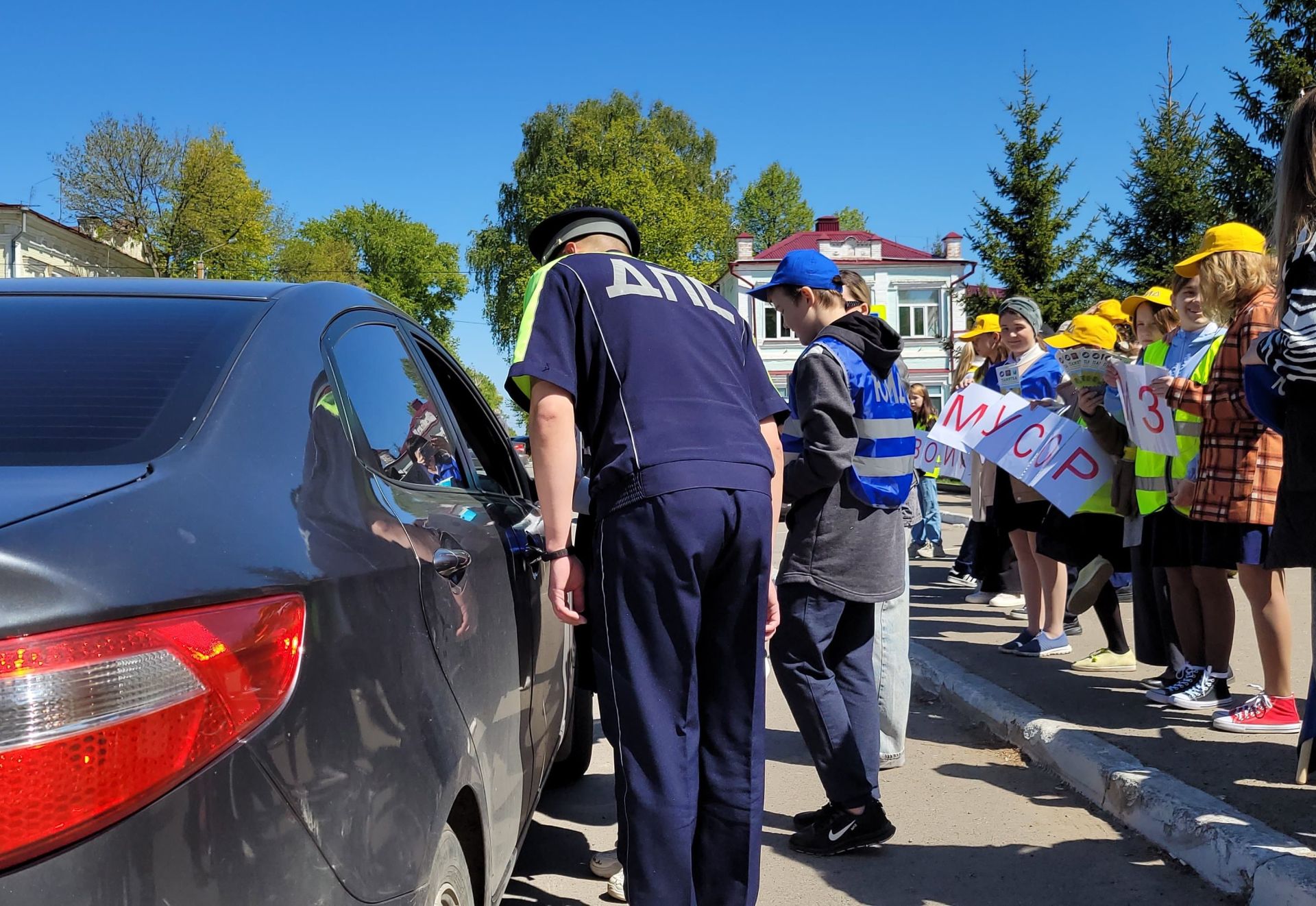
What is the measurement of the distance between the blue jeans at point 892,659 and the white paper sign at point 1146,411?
1404 mm

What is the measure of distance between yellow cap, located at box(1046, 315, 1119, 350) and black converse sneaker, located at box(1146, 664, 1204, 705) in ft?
5.62

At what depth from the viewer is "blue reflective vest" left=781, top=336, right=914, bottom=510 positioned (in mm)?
3816

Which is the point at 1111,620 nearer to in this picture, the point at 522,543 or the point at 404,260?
the point at 522,543

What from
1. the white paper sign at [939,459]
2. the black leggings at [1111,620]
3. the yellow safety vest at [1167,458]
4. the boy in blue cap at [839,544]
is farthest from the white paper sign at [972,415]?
the boy in blue cap at [839,544]

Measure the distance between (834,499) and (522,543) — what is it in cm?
135

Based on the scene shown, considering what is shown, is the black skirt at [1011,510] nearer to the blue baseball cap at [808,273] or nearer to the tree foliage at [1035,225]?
the blue baseball cap at [808,273]

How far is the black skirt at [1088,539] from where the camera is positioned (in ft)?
19.5

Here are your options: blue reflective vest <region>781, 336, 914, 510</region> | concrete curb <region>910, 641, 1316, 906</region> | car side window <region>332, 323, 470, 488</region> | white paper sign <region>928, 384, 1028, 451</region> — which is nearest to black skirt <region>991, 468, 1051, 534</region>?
white paper sign <region>928, 384, 1028, 451</region>

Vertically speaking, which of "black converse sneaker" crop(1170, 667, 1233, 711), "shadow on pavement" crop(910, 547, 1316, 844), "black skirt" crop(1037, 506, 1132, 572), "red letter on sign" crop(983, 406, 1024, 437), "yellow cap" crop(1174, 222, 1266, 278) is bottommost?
"shadow on pavement" crop(910, 547, 1316, 844)

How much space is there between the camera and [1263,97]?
21828 mm

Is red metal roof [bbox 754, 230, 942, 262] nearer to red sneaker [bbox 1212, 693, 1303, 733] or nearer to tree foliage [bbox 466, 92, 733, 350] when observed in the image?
tree foliage [bbox 466, 92, 733, 350]

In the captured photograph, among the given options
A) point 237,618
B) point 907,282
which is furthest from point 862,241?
point 237,618

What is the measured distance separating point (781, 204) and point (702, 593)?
73012 mm

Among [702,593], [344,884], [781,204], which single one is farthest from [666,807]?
[781,204]
